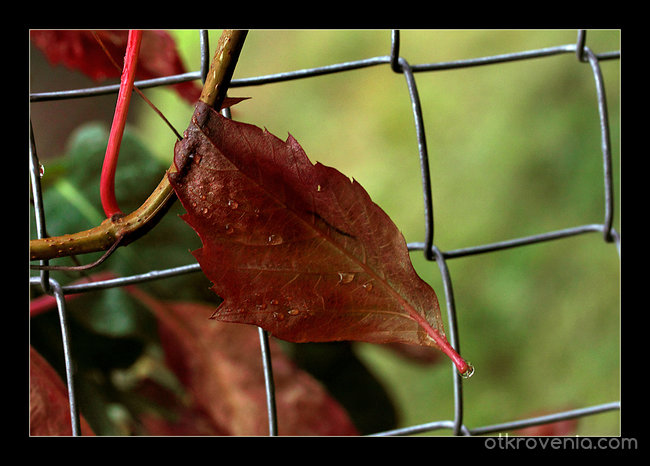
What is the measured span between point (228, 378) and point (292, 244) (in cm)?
12

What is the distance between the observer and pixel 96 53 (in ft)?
0.77

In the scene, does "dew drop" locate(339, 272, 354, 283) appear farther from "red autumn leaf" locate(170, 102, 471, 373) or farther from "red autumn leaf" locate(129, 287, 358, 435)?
"red autumn leaf" locate(129, 287, 358, 435)

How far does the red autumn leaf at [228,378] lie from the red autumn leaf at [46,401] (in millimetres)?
62

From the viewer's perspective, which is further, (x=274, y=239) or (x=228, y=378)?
(x=228, y=378)

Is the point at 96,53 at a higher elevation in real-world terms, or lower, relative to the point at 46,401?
higher

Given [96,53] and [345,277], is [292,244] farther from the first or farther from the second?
[96,53]

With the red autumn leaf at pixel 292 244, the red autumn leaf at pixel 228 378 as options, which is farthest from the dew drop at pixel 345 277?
the red autumn leaf at pixel 228 378

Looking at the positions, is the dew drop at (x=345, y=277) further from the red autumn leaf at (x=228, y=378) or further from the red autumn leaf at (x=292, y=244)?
the red autumn leaf at (x=228, y=378)

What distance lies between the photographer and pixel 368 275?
180 mm

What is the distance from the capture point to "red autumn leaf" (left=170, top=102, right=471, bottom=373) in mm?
165

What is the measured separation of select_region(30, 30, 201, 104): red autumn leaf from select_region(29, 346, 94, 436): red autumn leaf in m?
0.11

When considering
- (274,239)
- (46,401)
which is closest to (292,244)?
(274,239)

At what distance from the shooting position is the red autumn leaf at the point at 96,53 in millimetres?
234
